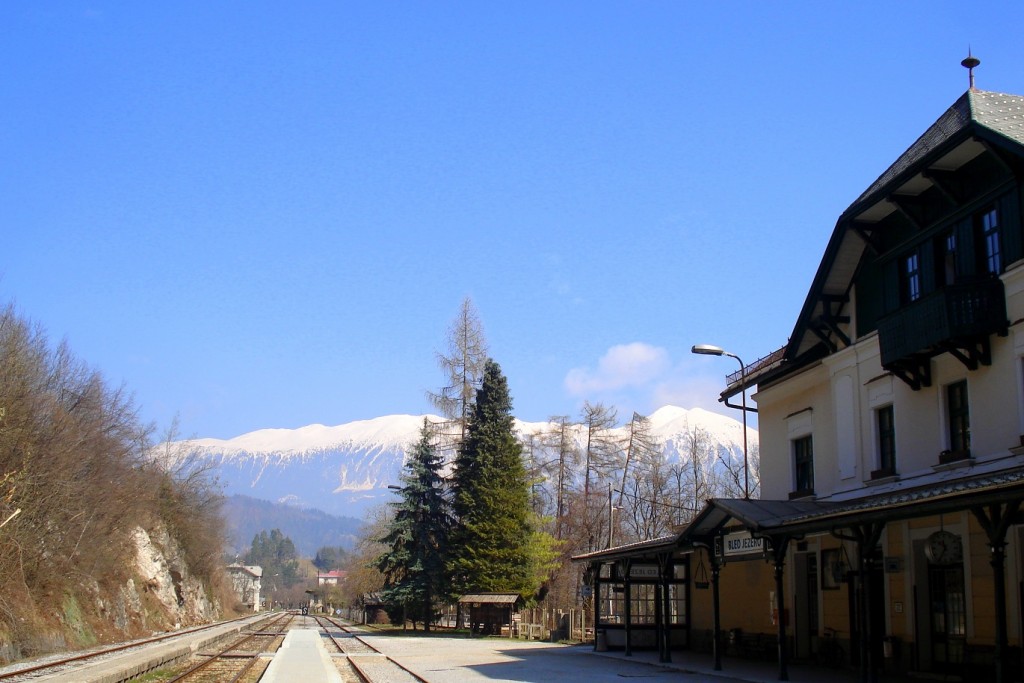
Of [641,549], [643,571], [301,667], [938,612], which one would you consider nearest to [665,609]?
[641,549]

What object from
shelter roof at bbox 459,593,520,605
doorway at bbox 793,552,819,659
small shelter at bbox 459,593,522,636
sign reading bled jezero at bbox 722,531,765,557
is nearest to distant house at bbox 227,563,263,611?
small shelter at bbox 459,593,522,636

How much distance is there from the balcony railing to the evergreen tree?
98.6 ft

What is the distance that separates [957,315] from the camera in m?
16.5

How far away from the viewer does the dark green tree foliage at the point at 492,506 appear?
1758 inches

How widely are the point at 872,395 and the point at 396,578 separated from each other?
113 feet

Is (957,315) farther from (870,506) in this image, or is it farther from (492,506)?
(492,506)

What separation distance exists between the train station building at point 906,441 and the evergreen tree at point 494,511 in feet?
67.2

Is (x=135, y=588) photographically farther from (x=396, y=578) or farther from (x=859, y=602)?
(x=859, y=602)

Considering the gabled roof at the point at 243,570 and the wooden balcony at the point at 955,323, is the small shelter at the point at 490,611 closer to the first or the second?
the wooden balcony at the point at 955,323

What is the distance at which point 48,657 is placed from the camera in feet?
89.6

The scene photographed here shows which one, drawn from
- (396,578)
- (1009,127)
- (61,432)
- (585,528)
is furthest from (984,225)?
(585,528)

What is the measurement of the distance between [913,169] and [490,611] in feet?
104

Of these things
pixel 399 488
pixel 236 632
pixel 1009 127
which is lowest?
pixel 236 632

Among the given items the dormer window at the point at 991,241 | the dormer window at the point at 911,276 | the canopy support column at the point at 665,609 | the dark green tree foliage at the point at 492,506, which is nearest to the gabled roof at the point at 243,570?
the dark green tree foliage at the point at 492,506
